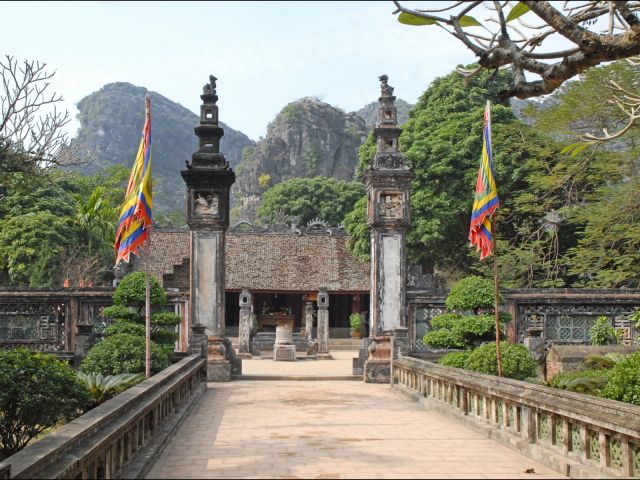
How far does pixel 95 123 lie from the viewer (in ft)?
412

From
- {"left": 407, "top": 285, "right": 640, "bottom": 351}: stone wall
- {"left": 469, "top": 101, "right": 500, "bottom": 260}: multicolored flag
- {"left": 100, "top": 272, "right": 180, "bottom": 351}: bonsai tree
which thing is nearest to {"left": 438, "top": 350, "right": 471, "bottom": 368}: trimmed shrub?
{"left": 469, "top": 101, "right": 500, "bottom": 260}: multicolored flag

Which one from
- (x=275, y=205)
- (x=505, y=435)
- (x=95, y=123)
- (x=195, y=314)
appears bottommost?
(x=505, y=435)

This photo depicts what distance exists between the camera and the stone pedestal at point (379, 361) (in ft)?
50.7

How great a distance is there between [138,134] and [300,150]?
172ft

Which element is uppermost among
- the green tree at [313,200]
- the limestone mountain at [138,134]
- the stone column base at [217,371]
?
the limestone mountain at [138,134]

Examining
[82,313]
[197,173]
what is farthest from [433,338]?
[82,313]

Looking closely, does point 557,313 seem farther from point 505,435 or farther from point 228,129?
point 228,129

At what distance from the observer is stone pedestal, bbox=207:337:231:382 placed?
51.2 ft

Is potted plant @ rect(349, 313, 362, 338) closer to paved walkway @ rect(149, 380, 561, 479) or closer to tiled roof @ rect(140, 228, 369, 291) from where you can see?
tiled roof @ rect(140, 228, 369, 291)

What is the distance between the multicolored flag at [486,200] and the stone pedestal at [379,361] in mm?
4847

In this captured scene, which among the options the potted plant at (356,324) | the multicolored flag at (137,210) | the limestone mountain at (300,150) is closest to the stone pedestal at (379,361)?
the multicolored flag at (137,210)

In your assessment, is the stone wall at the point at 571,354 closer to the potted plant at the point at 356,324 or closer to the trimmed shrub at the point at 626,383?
the trimmed shrub at the point at 626,383

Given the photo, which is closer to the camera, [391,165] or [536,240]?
[391,165]

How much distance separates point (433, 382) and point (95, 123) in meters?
124
